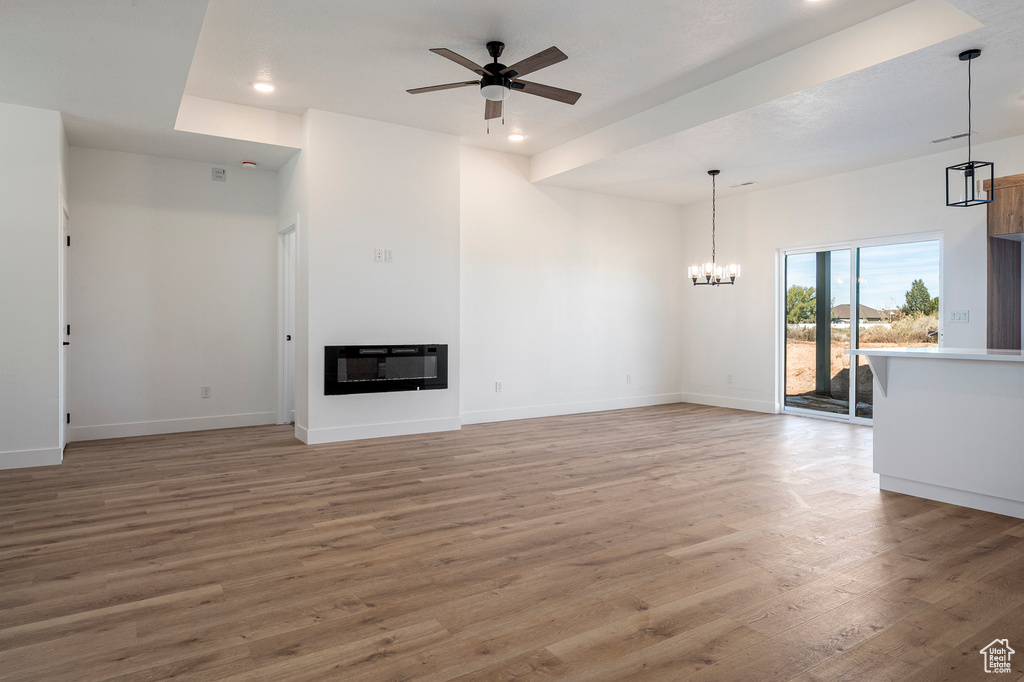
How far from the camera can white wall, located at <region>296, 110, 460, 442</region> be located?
5.42 metres

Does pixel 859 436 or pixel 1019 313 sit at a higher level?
pixel 1019 313

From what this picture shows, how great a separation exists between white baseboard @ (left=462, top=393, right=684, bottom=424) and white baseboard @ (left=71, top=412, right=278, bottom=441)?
7.42 ft

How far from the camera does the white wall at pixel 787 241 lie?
5.62 metres

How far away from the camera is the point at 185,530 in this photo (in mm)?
3127

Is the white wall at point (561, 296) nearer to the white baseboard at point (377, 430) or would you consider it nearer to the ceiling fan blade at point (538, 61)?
the white baseboard at point (377, 430)

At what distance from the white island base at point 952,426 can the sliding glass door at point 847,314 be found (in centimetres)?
286

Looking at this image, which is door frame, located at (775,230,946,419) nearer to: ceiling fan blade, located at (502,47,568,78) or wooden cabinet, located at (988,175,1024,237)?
wooden cabinet, located at (988,175,1024,237)

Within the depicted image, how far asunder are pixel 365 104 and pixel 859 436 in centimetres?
572

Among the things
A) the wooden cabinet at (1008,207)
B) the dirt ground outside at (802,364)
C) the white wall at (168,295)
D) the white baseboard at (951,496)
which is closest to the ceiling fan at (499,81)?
the white wall at (168,295)

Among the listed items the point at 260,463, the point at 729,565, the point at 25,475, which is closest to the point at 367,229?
the point at 260,463

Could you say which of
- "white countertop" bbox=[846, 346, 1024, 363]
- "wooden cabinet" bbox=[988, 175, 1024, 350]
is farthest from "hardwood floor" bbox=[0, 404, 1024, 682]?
"wooden cabinet" bbox=[988, 175, 1024, 350]

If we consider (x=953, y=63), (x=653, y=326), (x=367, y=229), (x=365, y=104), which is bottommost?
(x=653, y=326)

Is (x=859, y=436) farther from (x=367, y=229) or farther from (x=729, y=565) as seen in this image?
(x=367, y=229)

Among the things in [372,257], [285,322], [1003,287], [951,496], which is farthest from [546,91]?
[1003,287]
